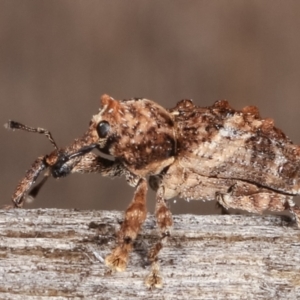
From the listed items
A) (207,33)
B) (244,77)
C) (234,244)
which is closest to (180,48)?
(207,33)

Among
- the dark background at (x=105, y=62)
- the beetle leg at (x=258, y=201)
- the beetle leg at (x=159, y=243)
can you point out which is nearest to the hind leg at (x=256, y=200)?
the beetle leg at (x=258, y=201)

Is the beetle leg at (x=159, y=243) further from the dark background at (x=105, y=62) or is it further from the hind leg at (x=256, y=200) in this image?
the dark background at (x=105, y=62)

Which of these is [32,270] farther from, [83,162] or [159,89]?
[159,89]

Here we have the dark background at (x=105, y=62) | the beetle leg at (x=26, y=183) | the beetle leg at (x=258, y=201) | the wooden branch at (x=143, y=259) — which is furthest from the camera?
the dark background at (x=105, y=62)

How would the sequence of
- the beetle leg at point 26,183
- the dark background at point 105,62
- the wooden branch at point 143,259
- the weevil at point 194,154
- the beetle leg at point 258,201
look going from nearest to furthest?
the wooden branch at point 143,259 < the beetle leg at point 26,183 < the weevil at point 194,154 < the beetle leg at point 258,201 < the dark background at point 105,62

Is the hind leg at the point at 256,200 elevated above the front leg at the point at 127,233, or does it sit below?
above

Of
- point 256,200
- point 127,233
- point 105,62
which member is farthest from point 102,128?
point 105,62

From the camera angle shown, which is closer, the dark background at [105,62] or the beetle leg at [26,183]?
the beetle leg at [26,183]
